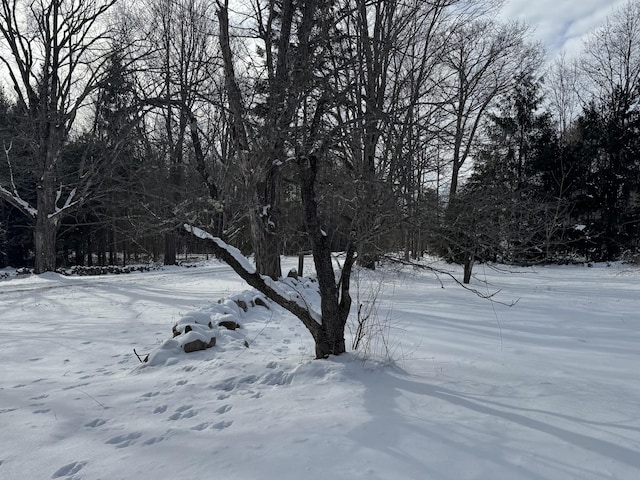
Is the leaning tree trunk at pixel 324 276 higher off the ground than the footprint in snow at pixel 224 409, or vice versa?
the leaning tree trunk at pixel 324 276

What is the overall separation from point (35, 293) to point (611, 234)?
25816mm

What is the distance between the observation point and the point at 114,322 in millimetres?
6434

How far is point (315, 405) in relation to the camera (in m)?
2.95

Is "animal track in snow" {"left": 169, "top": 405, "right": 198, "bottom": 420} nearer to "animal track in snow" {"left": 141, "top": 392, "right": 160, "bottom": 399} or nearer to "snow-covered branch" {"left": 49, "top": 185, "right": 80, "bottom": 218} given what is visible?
"animal track in snow" {"left": 141, "top": 392, "right": 160, "bottom": 399}

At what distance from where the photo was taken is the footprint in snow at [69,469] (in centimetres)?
216

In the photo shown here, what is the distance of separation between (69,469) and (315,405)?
158cm

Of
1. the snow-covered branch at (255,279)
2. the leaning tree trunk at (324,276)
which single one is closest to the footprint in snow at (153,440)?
the snow-covered branch at (255,279)

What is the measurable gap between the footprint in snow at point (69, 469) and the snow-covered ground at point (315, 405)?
1cm

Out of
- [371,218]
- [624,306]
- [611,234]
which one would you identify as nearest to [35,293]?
[371,218]

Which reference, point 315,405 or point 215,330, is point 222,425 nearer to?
point 315,405

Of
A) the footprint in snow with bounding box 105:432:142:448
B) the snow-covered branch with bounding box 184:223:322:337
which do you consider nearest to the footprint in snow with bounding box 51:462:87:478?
the footprint in snow with bounding box 105:432:142:448

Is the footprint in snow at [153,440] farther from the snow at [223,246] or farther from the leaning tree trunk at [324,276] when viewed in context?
the leaning tree trunk at [324,276]

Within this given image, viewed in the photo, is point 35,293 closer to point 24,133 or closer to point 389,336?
point 24,133

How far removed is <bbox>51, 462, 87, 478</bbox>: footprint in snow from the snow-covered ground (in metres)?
0.01
